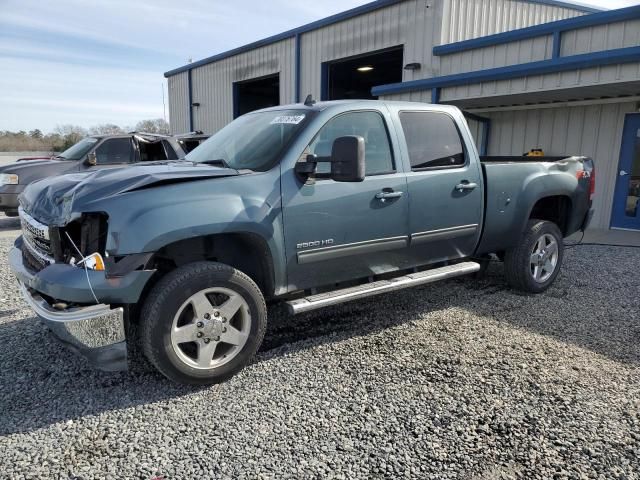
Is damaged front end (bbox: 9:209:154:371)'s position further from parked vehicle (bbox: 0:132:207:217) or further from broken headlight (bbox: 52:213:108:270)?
parked vehicle (bbox: 0:132:207:217)

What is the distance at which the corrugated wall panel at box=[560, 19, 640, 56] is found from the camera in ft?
28.1

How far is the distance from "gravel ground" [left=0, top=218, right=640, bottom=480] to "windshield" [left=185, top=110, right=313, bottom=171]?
1.53 m

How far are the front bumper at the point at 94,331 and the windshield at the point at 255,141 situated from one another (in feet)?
4.72

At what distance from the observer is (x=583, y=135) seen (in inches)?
398

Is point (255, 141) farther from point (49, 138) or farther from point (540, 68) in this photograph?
point (49, 138)

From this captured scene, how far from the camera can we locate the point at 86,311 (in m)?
2.87

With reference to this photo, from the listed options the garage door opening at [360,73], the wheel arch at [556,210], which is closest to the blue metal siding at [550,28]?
the garage door opening at [360,73]

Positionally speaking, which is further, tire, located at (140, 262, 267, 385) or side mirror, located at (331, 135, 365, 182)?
side mirror, located at (331, 135, 365, 182)

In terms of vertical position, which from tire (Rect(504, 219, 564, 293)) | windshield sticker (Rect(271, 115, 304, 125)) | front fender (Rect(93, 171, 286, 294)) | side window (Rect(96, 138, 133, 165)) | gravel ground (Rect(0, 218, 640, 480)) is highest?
windshield sticker (Rect(271, 115, 304, 125))

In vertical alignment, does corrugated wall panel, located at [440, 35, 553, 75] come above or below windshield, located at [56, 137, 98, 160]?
above

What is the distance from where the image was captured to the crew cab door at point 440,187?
421 centimetres

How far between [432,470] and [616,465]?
3.19 ft

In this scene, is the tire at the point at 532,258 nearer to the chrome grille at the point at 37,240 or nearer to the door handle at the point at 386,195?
the door handle at the point at 386,195

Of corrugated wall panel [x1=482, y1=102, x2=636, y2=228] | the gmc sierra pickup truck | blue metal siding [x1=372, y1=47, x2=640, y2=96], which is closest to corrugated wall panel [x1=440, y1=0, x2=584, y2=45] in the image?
blue metal siding [x1=372, y1=47, x2=640, y2=96]
